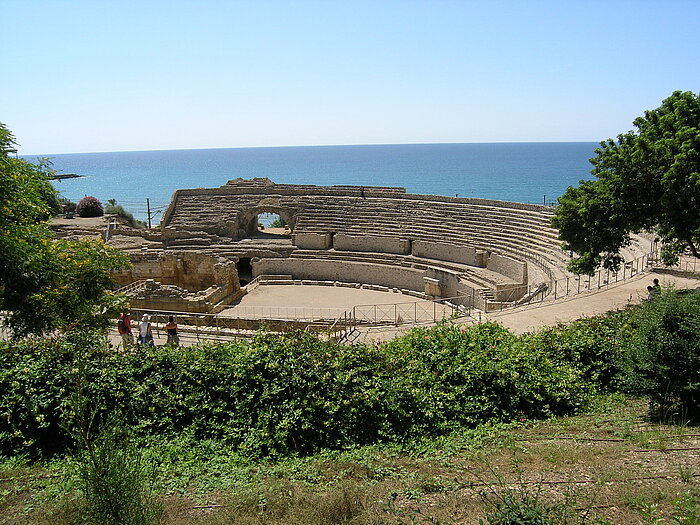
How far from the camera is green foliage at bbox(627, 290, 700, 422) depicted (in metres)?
8.53

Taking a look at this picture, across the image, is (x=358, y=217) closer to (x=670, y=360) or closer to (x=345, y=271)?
(x=345, y=271)

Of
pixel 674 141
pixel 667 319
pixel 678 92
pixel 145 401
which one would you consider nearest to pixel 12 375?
pixel 145 401

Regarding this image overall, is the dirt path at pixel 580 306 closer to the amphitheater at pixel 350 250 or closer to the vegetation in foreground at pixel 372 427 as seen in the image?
the amphitheater at pixel 350 250

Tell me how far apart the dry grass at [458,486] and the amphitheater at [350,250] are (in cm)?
1223

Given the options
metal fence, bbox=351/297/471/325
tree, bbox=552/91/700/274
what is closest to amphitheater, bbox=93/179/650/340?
metal fence, bbox=351/297/471/325

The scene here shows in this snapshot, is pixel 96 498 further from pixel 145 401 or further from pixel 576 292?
pixel 576 292

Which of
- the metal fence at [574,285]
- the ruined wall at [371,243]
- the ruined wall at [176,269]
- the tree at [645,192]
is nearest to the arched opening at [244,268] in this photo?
the ruined wall at [176,269]

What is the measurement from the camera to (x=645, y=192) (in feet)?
52.0

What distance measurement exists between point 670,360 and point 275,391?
21.3ft

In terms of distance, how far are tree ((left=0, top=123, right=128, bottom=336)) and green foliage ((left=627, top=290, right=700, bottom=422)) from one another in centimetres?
1129

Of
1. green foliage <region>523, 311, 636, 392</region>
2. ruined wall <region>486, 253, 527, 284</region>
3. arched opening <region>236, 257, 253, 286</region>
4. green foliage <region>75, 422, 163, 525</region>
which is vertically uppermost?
green foliage <region>75, 422, 163, 525</region>

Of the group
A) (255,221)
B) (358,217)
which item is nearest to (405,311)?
(358,217)

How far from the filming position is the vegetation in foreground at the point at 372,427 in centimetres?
637

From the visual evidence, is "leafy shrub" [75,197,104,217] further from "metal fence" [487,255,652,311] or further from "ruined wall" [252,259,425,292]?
"metal fence" [487,255,652,311]
